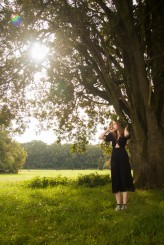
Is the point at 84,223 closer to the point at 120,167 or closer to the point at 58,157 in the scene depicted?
the point at 120,167

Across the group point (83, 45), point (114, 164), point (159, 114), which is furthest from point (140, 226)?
point (83, 45)

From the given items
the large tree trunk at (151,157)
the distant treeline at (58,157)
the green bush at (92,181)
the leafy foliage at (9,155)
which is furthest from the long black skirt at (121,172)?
the distant treeline at (58,157)

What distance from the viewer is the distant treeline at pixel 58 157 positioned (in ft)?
417

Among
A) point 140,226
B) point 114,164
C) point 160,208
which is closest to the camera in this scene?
point 140,226

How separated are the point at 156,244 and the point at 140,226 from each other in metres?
1.22

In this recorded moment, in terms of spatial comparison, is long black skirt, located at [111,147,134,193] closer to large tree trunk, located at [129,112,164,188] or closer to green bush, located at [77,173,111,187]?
large tree trunk, located at [129,112,164,188]

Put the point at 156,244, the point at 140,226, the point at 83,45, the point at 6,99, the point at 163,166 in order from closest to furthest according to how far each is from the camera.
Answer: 1. the point at 156,244
2. the point at 140,226
3. the point at 163,166
4. the point at 83,45
5. the point at 6,99

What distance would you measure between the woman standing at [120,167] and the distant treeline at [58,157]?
370 feet

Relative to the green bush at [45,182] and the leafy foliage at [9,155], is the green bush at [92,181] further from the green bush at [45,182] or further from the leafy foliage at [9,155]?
the leafy foliage at [9,155]

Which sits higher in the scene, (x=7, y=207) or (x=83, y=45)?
(x=83, y=45)

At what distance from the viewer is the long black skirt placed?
403 inches

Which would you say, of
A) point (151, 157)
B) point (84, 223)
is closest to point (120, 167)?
point (84, 223)

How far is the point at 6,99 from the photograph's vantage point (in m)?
20.2

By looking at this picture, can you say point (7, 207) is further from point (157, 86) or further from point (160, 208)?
point (157, 86)
